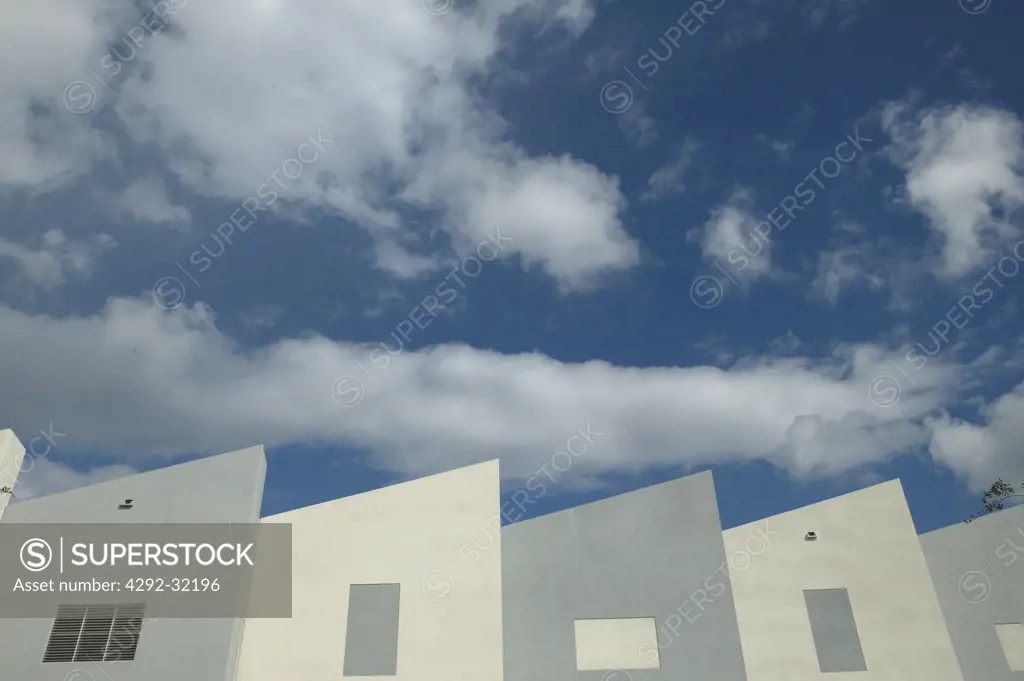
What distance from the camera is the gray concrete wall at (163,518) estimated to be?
14.4 meters

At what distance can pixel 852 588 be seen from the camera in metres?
17.8

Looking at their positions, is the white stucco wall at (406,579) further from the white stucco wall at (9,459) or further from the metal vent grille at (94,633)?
the white stucco wall at (9,459)

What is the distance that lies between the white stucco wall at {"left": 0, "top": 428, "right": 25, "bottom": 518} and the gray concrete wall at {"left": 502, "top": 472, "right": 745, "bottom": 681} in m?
11.2

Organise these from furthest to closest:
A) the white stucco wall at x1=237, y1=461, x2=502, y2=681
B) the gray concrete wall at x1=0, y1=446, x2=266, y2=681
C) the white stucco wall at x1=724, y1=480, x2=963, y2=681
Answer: the white stucco wall at x1=724, y1=480, x2=963, y2=681 < the white stucco wall at x1=237, y1=461, x2=502, y2=681 < the gray concrete wall at x1=0, y1=446, x2=266, y2=681

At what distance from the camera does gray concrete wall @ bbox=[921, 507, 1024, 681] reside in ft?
64.0

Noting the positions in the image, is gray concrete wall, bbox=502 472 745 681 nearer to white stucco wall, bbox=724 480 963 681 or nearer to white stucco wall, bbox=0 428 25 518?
white stucco wall, bbox=724 480 963 681

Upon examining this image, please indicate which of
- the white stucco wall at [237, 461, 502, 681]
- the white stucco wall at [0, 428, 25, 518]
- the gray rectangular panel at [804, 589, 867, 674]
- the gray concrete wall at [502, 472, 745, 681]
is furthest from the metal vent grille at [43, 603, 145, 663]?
the gray rectangular panel at [804, 589, 867, 674]

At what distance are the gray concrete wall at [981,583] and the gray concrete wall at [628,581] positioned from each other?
842 centimetres

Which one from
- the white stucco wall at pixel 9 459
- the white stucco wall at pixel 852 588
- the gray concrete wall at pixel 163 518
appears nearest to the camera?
the gray concrete wall at pixel 163 518

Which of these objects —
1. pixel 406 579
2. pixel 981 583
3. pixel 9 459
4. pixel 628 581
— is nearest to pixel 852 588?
pixel 981 583

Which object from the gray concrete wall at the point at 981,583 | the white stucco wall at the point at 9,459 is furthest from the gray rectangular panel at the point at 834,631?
the white stucco wall at the point at 9,459

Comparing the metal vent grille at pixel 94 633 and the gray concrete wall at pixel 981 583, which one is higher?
the gray concrete wall at pixel 981 583

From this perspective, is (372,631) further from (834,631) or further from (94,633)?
(834,631)

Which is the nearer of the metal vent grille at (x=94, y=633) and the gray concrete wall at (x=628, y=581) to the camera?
the metal vent grille at (x=94, y=633)
